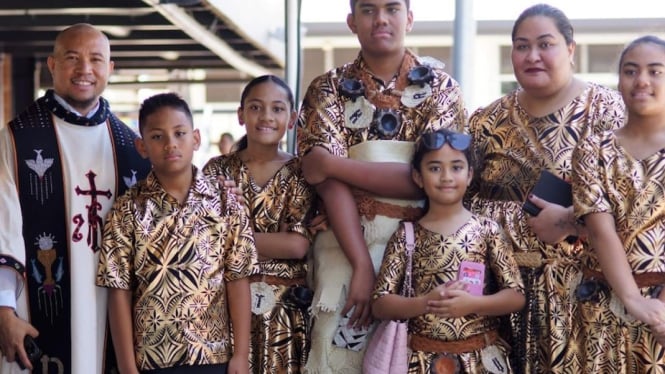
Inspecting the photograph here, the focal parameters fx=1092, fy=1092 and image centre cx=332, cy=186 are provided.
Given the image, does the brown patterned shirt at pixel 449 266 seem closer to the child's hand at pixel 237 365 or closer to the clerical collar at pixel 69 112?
the child's hand at pixel 237 365

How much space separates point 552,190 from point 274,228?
955mm

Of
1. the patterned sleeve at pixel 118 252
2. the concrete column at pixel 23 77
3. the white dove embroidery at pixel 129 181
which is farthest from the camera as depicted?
the concrete column at pixel 23 77

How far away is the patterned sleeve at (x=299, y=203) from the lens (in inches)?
148

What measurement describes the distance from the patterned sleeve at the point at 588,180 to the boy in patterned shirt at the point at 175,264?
3.42 ft

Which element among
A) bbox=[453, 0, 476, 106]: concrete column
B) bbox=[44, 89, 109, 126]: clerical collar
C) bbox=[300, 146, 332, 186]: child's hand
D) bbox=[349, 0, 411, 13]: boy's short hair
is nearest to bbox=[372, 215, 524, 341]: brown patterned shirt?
bbox=[300, 146, 332, 186]: child's hand

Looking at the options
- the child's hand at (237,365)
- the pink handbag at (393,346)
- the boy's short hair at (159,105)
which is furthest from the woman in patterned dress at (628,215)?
the boy's short hair at (159,105)

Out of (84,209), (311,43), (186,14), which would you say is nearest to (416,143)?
(84,209)

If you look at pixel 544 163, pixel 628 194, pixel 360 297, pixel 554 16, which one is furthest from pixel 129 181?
pixel 628 194

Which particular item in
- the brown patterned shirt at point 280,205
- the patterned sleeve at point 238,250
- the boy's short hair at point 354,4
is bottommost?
the patterned sleeve at point 238,250

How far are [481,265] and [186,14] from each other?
423 centimetres

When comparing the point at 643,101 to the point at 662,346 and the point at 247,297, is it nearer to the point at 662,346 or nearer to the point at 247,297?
the point at 662,346

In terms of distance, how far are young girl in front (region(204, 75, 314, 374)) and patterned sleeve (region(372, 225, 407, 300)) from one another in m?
0.34

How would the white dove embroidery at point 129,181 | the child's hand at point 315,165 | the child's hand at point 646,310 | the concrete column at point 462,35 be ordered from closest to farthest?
1. the child's hand at point 646,310
2. the child's hand at point 315,165
3. the white dove embroidery at point 129,181
4. the concrete column at point 462,35

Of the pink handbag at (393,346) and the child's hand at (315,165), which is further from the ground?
the child's hand at (315,165)
